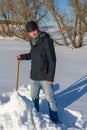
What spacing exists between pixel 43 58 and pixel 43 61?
0.04m

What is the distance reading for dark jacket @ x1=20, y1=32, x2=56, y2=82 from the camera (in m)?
5.16

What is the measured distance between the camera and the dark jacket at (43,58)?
5.16 meters

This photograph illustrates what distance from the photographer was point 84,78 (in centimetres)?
967

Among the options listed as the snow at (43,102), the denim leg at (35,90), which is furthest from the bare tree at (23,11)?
the denim leg at (35,90)

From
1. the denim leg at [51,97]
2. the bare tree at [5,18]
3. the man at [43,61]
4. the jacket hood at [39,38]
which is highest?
the jacket hood at [39,38]

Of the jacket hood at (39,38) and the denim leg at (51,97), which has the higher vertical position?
the jacket hood at (39,38)

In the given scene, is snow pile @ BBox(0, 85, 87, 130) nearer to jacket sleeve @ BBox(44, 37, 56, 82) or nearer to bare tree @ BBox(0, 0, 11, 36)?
jacket sleeve @ BBox(44, 37, 56, 82)

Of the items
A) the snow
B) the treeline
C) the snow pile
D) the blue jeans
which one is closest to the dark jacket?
the blue jeans

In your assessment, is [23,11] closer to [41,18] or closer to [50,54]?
[41,18]

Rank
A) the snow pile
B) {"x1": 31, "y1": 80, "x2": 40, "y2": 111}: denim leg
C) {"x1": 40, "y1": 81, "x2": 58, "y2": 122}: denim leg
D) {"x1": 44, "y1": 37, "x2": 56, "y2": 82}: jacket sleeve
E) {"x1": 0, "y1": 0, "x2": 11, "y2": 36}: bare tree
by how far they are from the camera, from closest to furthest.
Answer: the snow pile
{"x1": 44, "y1": 37, "x2": 56, "y2": 82}: jacket sleeve
{"x1": 40, "y1": 81, "x2": 58, "y2": 122}: denim leg
{"x1": 31, "y1": 80, "x2": 40, "y2": 111}: denim leg
{"x1": 0, "y1": 0, "x2": 11, "y2": 36}: bare tree

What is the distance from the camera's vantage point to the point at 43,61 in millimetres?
5289

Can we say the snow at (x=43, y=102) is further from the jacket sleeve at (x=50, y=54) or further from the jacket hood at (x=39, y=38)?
the jacket hood at (x=39, y=38)

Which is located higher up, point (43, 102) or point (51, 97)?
point (51, 97)

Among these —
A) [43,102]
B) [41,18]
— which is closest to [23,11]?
[41,18]
